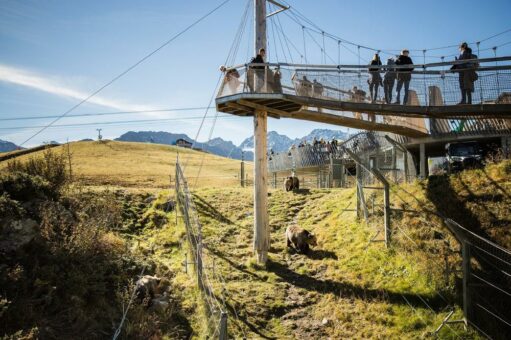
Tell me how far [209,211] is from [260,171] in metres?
5.80

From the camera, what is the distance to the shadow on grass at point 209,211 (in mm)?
19706

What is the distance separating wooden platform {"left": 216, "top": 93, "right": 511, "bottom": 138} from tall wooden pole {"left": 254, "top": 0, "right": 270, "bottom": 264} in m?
0.77

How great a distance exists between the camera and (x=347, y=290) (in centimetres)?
1245

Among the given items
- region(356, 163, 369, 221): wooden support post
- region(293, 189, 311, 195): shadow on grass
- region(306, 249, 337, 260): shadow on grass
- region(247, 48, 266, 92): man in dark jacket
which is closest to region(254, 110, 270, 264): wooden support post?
region(247, 48, 266, 92): man in dark jacket

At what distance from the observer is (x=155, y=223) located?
60.9 feet

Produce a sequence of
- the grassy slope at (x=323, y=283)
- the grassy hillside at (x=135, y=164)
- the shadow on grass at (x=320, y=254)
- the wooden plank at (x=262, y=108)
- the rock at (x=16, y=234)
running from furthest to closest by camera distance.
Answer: the grassy hillside at (x=135, y=164), the wooden plank at (x=262, y=108), the shadow on grass at (x=320, y=254), the grassy slope at (x=323, y=283), the rock at (x=16, y=234)

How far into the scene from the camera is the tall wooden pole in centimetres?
1545

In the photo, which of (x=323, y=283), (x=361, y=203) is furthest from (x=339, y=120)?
(x=323, y=283)

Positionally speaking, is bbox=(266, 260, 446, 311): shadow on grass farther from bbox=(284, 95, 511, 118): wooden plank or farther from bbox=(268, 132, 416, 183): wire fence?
bbox=(284, 95, 511, 118): wooden plank

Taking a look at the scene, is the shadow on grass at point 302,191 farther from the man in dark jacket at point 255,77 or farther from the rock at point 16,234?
the rock at point 16,234

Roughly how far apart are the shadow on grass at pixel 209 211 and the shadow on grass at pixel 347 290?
5009 millimetres

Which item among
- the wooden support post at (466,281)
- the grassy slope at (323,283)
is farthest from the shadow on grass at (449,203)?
the wooden support post at (466,281)

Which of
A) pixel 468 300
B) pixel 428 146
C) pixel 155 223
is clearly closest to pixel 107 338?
pixel 468 300

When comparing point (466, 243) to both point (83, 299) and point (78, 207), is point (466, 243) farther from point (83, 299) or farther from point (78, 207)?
point (78, 207)
